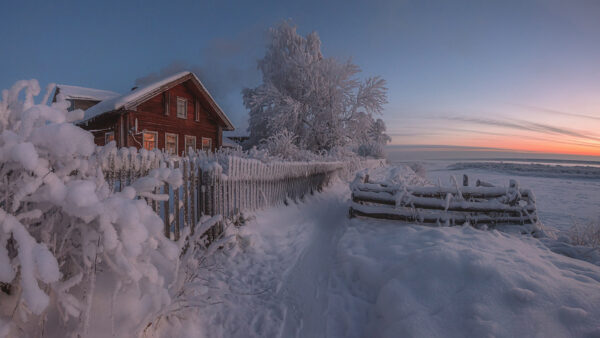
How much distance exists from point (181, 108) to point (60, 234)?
1728cm

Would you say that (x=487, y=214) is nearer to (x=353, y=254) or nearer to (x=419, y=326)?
(x=353, y=254)

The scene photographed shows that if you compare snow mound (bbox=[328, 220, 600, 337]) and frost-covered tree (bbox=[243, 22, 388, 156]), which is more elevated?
frost-covered tree (bbox=[243, 22, 388, 156])

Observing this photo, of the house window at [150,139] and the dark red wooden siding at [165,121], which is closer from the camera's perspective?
the dark red wooden siding at [165,121]

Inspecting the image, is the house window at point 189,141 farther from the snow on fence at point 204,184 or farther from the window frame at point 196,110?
the snow on fence at point 204,184

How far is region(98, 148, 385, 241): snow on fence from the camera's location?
3385 millimetres

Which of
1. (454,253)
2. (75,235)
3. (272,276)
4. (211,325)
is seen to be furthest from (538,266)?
(75,235)

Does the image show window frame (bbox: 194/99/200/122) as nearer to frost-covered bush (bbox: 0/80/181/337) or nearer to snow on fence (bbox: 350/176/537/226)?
snow on fence (bbox: 350/176/537/226)

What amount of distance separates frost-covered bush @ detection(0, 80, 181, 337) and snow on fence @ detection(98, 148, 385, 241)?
1.17ft

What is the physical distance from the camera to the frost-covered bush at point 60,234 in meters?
1.18

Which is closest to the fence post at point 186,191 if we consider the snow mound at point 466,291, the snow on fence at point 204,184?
the snow on fence at point 204,184

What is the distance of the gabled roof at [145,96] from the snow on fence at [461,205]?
516 inches

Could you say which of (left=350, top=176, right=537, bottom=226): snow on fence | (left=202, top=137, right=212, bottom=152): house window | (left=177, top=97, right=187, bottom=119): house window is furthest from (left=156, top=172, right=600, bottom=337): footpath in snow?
(left=202, top=137, right=212, bottom=152): house window

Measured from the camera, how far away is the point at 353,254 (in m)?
4.20

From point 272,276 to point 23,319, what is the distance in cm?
287
